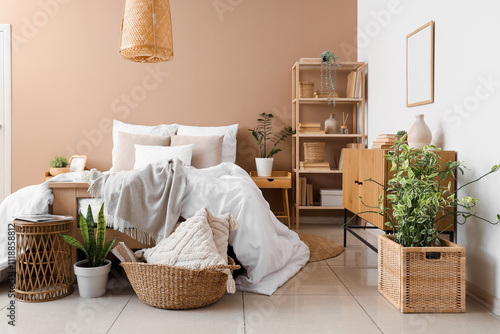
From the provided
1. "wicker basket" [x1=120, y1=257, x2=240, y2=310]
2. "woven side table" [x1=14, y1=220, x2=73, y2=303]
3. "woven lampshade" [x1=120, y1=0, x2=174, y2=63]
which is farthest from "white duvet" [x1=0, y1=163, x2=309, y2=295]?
"woven lampshade" [x1=120, y1=0, x2=174, y2=63]

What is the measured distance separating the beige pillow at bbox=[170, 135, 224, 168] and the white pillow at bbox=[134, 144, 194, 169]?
105mm

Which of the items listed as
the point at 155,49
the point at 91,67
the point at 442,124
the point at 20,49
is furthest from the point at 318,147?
the point at 20,49

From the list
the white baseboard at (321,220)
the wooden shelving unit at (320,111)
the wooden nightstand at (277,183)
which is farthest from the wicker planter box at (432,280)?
the white baseboard at (321,220)

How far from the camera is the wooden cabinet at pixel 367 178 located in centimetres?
278

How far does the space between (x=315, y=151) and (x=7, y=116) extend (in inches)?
131

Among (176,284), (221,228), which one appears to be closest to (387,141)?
(221,228)

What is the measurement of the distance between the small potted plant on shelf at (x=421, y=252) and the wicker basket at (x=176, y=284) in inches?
34.2

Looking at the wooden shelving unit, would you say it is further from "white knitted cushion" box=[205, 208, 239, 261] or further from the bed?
"white knitted cushion" box=[205, 208, 239, 261]

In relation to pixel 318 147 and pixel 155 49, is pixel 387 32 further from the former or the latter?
pixel 155 49

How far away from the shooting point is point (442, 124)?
286 centimetres

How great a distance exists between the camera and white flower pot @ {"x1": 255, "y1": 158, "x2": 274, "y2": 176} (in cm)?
449

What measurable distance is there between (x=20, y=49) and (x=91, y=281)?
337 cm

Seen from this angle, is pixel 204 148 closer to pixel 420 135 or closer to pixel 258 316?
pixel 420 135

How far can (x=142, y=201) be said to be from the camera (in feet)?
8.88
